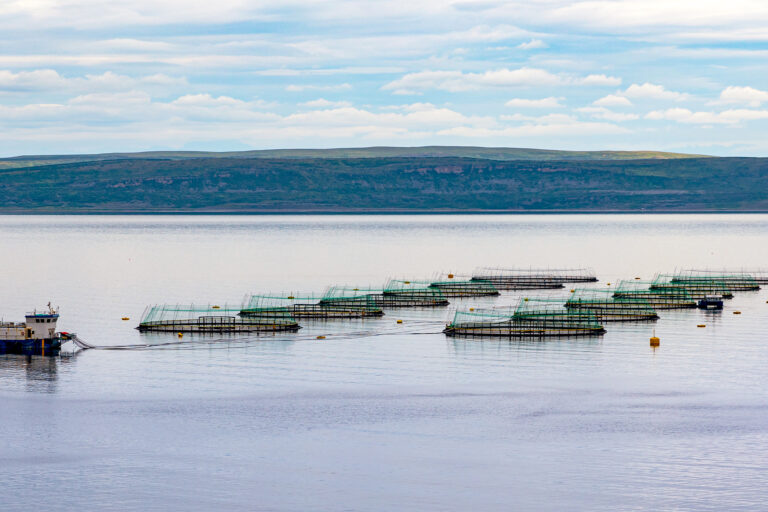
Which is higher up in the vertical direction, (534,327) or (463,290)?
(463,290)

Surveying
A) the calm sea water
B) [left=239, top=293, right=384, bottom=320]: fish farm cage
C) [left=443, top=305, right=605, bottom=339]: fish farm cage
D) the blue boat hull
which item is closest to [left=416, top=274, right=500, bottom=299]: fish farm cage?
[left=239, top=293, right=384, bottom=320]: fish farm cage

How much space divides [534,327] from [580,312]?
791 inches

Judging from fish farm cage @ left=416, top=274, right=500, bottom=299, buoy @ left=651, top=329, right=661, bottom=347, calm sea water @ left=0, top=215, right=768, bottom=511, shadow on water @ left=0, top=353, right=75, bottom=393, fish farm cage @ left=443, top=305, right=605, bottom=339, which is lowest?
calm sea water @ left=0, top=215, right=768, bottom=511

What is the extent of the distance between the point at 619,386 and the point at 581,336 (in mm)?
32264

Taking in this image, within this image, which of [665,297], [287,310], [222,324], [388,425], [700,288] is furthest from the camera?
[700,288]

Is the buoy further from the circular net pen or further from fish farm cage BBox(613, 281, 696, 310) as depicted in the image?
the circular net pen

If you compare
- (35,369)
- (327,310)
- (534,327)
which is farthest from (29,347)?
(534,327)

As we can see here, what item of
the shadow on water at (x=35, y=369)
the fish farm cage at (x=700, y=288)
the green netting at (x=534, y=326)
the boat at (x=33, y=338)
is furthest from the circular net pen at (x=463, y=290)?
the shadow on water at (x=35, y=369)

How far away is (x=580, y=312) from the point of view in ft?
502

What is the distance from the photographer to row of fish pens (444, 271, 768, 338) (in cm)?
13362

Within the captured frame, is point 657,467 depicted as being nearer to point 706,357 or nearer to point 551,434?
point 551,434

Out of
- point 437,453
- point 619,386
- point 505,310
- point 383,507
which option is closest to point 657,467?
point 437,453

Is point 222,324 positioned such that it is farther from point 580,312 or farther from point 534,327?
point 580,312

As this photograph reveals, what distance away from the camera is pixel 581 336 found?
131375 millimetres
